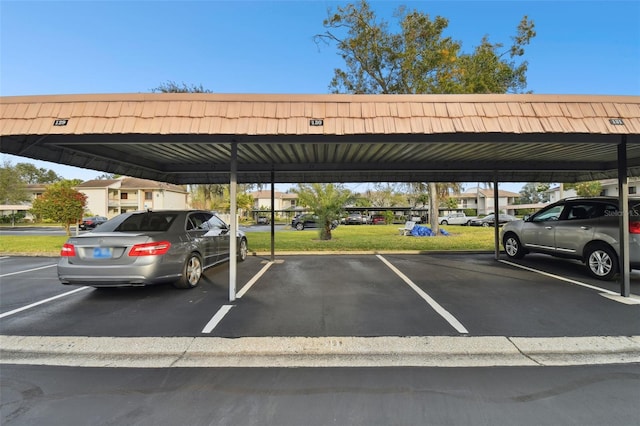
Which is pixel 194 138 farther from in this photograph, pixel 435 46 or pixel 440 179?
pixel 435 46

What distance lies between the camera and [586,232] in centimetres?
707

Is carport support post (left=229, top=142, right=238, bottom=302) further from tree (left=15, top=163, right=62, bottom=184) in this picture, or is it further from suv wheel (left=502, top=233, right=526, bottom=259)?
tree (left=15, top=163, right=62, bottom=184)

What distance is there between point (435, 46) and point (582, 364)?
62.7 feet

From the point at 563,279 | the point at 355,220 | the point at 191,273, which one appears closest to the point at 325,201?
the point at 191,273

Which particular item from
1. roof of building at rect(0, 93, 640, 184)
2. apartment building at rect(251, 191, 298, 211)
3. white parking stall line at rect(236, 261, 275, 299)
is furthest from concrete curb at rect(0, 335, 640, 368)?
apartment building at rect(251, 191, 298, 211)

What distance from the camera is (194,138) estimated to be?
198 inches

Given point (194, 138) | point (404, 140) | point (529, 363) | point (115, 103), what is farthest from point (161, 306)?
point (529, 363)

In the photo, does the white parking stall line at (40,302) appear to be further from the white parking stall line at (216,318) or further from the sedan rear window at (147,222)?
the white parking stall line at (216,318)

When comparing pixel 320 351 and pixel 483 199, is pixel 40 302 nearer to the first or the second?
pixel 320 351

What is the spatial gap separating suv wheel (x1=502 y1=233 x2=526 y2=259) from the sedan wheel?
8.53 meters

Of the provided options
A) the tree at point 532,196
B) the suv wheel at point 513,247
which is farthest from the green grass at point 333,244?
the tree at point 532,196

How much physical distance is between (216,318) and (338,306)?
73.2 inches

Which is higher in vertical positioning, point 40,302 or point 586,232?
point 586,232

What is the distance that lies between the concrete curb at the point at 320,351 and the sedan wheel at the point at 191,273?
2.04m
